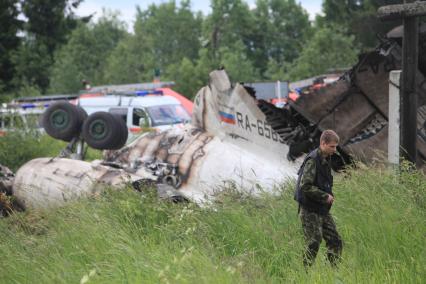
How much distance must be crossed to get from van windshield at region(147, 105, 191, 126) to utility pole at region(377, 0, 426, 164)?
1037 cm

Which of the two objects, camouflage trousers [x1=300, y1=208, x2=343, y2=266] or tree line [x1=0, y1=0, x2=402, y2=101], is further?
tree line [x1=0, y1=0, x2=402, y2=101]

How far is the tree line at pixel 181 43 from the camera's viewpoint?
1123 inches

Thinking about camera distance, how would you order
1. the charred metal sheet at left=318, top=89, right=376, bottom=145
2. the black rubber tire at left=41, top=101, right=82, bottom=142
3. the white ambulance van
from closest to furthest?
the charred metal sheet at left=318, top=89, right=376, bottom=145, the black rubber tire at left=41, top=101, right=82, bottom=142, the white ambulance van

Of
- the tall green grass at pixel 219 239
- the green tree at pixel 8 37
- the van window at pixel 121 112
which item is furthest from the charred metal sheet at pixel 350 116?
the green tree at pixel 8 37

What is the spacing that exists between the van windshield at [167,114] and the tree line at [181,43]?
148 inches

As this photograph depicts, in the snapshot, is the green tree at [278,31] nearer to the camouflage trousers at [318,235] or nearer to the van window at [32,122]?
the van window at [32,122]

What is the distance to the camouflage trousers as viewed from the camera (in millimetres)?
5867

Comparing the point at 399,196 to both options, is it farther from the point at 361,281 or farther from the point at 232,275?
the point at 232,275

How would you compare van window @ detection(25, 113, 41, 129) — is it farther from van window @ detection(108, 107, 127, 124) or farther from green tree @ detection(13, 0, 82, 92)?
green tree @ detection(13, 0, 82, 92)

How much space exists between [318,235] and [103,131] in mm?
6131

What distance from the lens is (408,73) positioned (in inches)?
314

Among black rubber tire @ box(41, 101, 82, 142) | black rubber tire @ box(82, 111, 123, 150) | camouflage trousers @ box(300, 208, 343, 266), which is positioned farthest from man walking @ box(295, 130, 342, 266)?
black rubber tire @ box(41, 101, 82, 142)

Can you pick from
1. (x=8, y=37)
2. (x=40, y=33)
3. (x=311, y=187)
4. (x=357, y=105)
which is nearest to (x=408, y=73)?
(x=357, y=105)

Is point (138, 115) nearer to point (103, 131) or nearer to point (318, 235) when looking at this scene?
point (103, 131)
